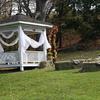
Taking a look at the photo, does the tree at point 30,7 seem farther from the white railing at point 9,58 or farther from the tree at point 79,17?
the white railing at point 9,58

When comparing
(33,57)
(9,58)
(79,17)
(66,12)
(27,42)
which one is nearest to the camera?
(9,58)

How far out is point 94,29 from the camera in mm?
35531

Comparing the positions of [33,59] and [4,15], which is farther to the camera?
[4,15]

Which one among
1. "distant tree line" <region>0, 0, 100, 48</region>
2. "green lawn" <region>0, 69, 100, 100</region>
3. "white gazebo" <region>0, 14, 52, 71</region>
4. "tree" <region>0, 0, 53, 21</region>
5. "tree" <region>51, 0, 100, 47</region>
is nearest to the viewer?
"green lawn" <region>0, 69, 100, 100</region>

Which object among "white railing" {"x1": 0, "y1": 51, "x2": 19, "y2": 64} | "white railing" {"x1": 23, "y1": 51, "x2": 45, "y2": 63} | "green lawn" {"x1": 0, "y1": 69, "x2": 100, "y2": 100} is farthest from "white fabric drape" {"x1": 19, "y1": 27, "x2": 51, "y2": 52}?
"green lawn" {"x1": 0, "y1": 69, "x2": 100, "y2": 100}

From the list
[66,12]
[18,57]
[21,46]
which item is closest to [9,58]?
[18,57]

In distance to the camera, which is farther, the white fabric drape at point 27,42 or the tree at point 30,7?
the tree at point 30,7

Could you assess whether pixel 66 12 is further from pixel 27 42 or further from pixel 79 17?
pixel 27 42

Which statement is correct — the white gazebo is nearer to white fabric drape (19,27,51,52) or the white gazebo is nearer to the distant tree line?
white fabric drape (19,27,51,52)

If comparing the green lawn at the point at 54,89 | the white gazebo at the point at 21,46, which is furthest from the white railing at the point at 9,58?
the green lawn at the point at 54,89

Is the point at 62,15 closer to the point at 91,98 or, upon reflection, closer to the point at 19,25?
the point at 19,25

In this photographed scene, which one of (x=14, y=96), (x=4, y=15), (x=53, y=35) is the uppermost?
(x=4, y=15)

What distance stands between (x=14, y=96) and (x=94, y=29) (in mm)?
25649

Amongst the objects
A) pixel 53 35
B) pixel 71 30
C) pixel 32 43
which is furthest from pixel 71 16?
pixel 32 43
